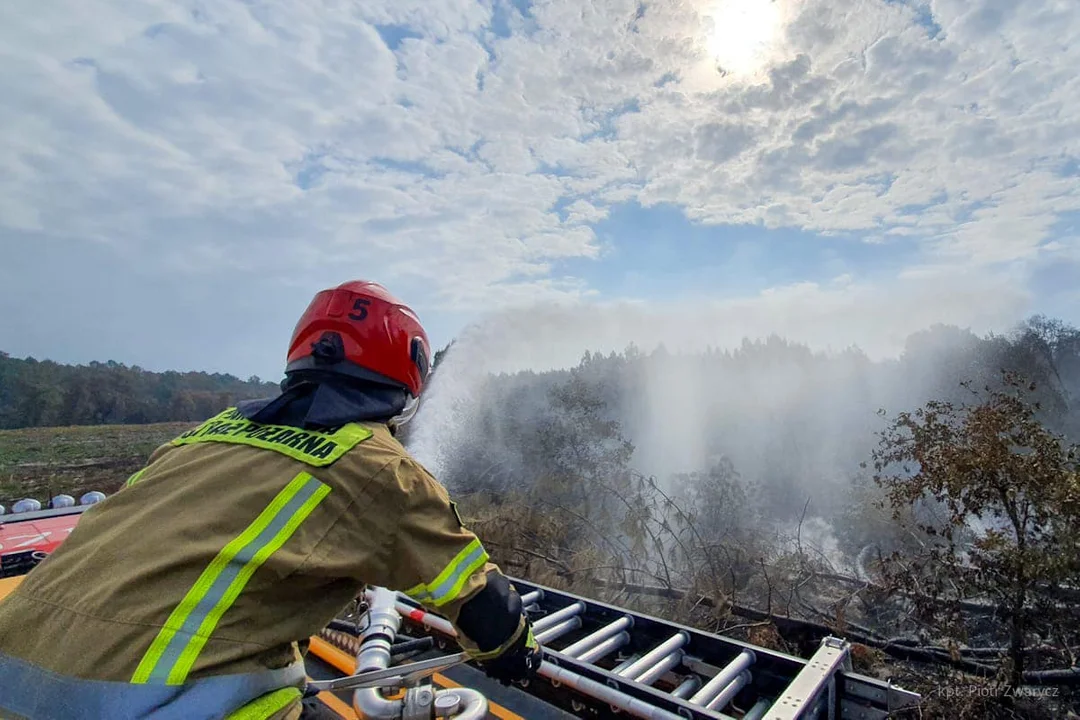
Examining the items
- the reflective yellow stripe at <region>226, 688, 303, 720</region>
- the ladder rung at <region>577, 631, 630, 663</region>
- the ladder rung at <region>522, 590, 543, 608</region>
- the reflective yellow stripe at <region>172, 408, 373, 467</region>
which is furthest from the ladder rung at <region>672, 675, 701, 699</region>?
the reflective yellow stripe at <region>172, 408, 373, 467</region>

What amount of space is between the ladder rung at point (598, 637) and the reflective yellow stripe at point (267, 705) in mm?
1481

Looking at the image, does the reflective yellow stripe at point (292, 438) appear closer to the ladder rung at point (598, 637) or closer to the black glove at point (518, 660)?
the black glove at point (518, 660)

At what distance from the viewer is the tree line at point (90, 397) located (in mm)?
31141

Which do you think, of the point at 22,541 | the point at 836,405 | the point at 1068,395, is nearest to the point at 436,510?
the point at 22,541

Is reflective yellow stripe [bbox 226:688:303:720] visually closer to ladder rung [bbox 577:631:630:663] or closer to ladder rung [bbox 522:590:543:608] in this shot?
ladder rung [bbox 577:631:630:663]

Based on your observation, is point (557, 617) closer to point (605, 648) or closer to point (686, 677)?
point (605, 648)

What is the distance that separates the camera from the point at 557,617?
327 cm

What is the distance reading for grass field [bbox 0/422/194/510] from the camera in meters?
13.8

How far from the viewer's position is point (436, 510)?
185cm

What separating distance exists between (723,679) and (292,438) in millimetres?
2086

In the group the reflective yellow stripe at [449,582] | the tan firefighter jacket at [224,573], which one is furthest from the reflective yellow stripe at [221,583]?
the reflective yellow stripe at [449,582]

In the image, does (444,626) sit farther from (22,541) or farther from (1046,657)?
(1046,657)

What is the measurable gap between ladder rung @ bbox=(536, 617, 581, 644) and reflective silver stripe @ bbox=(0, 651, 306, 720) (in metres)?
1.86

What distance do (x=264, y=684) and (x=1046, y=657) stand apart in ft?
19.1
